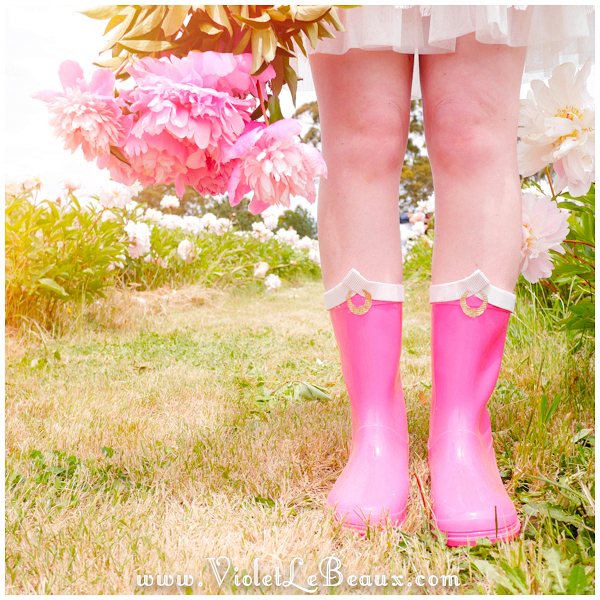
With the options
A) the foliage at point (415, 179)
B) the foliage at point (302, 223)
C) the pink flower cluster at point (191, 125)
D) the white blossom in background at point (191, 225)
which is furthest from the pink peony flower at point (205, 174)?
the foliage at point (415, 179)

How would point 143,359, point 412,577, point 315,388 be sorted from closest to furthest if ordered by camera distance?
point 412,577, point 315,388, point 143,359

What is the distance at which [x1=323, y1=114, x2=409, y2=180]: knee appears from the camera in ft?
2.75

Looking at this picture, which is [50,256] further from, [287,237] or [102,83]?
[287,237]

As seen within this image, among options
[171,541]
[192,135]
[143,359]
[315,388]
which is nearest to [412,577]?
[171,541]

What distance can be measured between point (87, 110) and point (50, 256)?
66.2 inches

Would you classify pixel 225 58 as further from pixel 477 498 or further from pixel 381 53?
pixel 477 498

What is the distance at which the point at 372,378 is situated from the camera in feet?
2.85

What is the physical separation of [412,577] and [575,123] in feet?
2.30

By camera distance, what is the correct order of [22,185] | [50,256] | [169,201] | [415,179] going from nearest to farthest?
[50,256], [22,185], [169,201], [415,179]

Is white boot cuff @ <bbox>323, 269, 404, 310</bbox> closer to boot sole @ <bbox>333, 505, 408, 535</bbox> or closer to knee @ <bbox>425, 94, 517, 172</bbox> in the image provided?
knee @ <bbox>425, 94, 517, 172</bbox>

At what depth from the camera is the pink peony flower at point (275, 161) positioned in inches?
20.9

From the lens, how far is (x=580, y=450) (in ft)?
2.99

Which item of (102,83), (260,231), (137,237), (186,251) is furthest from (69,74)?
(260,231)

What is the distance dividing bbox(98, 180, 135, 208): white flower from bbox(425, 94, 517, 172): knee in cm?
180
